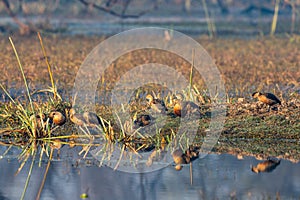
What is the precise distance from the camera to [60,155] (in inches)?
252

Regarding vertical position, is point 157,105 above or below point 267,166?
above

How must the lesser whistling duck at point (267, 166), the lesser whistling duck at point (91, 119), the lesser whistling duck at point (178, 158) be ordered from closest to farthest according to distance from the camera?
the lesser whistling duck at point (267, 166) → the lesser whistling duck at point (178, 158) → the lesser whistling duck at point (91, 119)

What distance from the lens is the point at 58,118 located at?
6.99 m

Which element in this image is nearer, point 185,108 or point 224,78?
point 185,108

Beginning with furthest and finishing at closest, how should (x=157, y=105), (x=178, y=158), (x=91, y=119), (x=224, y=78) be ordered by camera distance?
(x=224, y=78) < (x=157, y=105) < (x=91, y=119) < (x=178, y=158)

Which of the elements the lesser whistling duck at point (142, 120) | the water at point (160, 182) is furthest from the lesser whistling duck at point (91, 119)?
the water at point (160, 182)

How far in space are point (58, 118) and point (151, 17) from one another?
15.2 m

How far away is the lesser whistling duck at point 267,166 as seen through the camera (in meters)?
5.93

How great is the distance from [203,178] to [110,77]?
200 inches

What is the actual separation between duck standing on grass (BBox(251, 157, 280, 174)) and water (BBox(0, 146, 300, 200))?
0.05m

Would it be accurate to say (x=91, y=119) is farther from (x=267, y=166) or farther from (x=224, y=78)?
(x=224, y=78)

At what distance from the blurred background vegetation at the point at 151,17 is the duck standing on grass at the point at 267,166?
9.77m

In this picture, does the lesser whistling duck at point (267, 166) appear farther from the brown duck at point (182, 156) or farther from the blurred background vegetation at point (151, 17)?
the blurred background vegetation at point (151, 17)

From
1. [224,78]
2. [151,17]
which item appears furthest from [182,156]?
[151,17]
